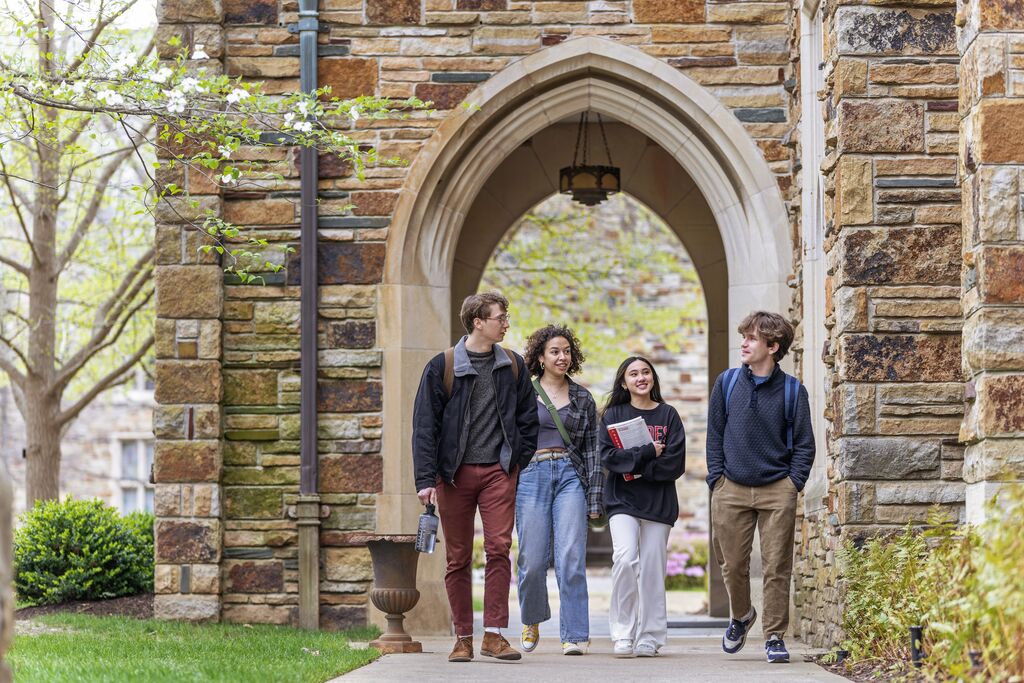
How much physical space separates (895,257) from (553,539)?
84.3 inches

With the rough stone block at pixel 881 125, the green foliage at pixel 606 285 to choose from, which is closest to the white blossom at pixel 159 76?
the rough stone block at pixel 881 125

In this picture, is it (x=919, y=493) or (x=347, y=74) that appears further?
(x=347, y=74)

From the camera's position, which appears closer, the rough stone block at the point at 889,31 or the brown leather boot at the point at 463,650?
the brown leather boot at the point at 463,650

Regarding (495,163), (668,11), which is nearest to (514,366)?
(495,163)

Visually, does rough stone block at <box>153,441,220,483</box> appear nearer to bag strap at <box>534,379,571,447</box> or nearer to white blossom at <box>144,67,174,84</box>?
white blossom at <box>144,67,174,84</box>

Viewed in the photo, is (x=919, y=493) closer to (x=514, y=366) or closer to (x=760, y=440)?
(x=760, y=440)

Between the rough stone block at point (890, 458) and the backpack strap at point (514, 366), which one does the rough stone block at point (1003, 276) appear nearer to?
the rough stone block at point (890, 458)

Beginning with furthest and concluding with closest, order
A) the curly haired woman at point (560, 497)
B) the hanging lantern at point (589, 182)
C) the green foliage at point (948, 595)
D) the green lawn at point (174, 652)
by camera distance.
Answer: the hanging lantern at point (589, 182), the curly haired woman at point (560, 497), the green lawn at point (174, 652), the green foliage at point (948, 595)

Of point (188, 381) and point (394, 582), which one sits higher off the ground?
point (188, 381)

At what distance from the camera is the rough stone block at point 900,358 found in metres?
7.30

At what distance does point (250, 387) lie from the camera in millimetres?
9039

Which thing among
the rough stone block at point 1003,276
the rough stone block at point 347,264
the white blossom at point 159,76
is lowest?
the rough stone block at point 1003,276

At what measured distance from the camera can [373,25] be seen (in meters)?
9.15

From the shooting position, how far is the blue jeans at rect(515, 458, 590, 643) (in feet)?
23.1
